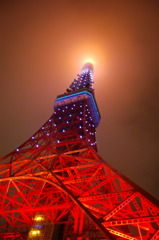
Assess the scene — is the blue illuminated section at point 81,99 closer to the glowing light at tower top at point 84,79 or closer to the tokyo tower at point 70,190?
the tokyo tower at point 70,190

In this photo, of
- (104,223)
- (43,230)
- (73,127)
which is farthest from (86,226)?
(73,127)

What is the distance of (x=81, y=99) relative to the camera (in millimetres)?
21062

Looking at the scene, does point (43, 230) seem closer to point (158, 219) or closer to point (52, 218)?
point (52, 218)

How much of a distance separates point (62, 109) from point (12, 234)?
12.4 meters

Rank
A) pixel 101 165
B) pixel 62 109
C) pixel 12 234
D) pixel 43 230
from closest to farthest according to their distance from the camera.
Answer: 1. pixel 101 165
2. pixel 43 230
3. pixel 12 234
4. pixel 62 109

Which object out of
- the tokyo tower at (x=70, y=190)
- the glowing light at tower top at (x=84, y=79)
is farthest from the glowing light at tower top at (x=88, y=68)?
the tokyo tower at (x=70, y=190)

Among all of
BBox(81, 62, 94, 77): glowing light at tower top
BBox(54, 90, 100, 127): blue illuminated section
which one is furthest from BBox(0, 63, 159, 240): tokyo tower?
BBox(81, 62, 94, 77): glowing light at tower top

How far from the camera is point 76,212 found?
32.2 feet

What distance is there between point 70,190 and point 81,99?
13.2 metres

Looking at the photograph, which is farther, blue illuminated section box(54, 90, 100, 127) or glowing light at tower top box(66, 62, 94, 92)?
glowing light at tower top box(66, 62, 94, 92)

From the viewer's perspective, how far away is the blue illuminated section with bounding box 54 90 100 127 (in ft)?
69.2

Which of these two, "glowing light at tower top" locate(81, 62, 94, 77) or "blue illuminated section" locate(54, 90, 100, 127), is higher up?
"glowing light at tower top" locate(81, 62, 94, 77)

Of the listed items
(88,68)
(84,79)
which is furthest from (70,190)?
(88,68)

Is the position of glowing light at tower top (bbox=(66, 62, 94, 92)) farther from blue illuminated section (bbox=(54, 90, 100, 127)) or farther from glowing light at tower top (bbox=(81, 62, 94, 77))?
blue illuminated section (bbox=(54, 90, 100, 127))
